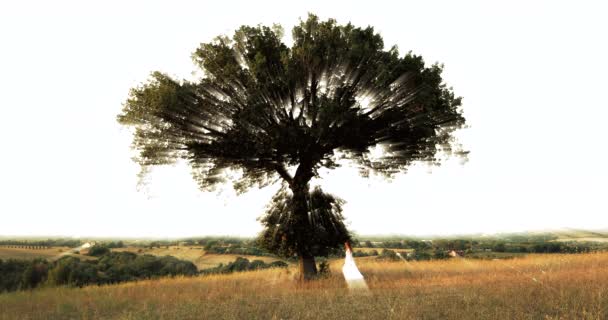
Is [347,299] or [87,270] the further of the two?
[87,270]

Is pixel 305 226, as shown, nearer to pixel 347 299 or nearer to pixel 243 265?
pixel 347 299

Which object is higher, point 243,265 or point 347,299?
point 347,299

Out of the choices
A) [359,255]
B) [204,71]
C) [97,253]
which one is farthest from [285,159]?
[97,253]

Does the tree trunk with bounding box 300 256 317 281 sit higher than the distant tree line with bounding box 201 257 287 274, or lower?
higher

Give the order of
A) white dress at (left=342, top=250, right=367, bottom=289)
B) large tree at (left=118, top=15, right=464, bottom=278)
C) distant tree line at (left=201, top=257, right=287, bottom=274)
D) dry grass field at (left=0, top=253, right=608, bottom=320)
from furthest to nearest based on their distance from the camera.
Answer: distant tree line at (left=201, top=257, right=287, bottom=274), large tree at (left=118, top=15, right=464, bottom=278), white dress at (left=342, top=250, right=367, bottom=289), dry grass field at (left=0, top=253, right=608, bottom=320)

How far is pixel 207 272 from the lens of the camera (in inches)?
858

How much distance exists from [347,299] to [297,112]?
368 inches

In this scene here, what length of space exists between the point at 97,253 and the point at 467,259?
24088 millimetres

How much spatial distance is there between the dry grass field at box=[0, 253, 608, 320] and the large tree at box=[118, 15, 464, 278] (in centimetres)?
387

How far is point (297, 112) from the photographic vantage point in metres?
18.0

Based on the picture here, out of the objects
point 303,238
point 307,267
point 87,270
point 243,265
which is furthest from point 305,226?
point 87,270

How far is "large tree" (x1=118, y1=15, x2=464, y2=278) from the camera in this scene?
56.1 feet

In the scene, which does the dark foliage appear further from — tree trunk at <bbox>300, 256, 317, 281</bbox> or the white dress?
the white dress

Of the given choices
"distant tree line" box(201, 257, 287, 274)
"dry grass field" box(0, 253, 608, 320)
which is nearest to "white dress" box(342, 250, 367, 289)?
"dry grass field" box(0, 253, 608, 320)
